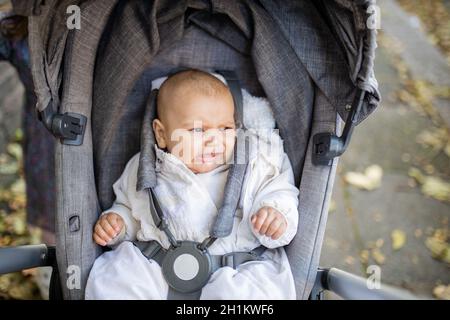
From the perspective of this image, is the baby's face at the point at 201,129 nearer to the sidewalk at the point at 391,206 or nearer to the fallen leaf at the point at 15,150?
the sidewalk at the point at 391,206

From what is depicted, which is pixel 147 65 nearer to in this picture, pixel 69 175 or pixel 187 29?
pixel 187 29

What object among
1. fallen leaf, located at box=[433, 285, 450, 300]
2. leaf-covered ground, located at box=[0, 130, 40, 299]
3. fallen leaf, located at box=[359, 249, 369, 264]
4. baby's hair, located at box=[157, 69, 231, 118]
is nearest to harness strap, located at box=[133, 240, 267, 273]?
baby's hair, located at box=[157, 69, 231, 118]

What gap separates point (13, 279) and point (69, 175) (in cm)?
106

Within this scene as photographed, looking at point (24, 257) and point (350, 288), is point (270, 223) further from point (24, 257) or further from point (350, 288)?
point (24, 257)

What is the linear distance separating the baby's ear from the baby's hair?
0.03 meters

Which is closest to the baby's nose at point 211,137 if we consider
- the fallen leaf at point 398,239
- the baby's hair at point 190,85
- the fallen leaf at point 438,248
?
the baby's hair at point 190,85

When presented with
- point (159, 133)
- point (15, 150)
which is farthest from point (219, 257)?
point (15, 150)

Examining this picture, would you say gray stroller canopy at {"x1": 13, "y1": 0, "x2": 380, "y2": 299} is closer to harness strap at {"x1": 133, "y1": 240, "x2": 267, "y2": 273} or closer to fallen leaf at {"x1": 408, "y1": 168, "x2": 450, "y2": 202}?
harness strap at {"x1": 133, "y1": 240, "x2": 267, "y2": 273}

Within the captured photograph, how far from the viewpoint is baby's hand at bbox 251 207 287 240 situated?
4.83 feet

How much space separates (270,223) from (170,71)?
0.67 m

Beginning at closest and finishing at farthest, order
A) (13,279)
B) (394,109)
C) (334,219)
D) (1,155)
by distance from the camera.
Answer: (13,279) → (334,219) → (1,155) → (394,109)

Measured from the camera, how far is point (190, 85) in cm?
A: 163

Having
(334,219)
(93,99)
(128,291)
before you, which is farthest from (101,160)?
(334,219)

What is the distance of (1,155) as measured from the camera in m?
2.79
